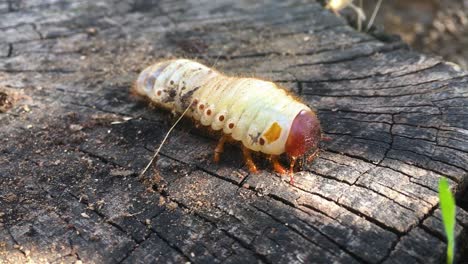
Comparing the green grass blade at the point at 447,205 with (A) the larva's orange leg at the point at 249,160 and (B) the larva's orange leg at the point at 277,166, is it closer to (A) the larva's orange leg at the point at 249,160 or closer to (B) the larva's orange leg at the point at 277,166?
(B) the larva's orange leg at the point at 277,166

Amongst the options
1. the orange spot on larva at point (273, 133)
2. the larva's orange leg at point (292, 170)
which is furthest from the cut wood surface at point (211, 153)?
the orange spot on larva at point (273, 133)

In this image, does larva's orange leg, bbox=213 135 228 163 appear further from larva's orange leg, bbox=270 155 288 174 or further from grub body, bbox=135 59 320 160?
larva's orange leg, bbox=270 155 288 174

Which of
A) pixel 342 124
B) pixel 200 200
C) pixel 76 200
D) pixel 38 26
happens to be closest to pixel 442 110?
pixel 342 124

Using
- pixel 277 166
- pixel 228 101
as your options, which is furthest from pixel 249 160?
pixel 228 101

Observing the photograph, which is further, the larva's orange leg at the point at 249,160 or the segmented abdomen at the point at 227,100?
the segmented abdomen at the point at 227,100

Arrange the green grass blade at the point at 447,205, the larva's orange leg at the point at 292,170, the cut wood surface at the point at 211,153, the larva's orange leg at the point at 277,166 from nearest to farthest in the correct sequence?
the green grass blade at the point at 447,205 → the cut wood surface at the point at 211,153 → the larva's orange leg at the point at 292,170 → the larva's orange leg at the point at 277,166

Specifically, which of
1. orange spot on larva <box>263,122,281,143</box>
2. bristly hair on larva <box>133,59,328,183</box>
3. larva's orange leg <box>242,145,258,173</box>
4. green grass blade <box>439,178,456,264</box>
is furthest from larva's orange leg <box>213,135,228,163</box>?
A: green grass blade <box>439,178,456,264</box>

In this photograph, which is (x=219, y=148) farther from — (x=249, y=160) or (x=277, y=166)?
(x=277, y=166)
